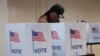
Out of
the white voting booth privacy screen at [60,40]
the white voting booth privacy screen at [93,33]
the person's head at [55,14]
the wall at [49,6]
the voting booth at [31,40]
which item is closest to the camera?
the voting booth at [31,40]

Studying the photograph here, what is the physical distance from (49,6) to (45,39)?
3375 millimetres

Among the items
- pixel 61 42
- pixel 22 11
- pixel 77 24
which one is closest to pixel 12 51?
pixel 61 42

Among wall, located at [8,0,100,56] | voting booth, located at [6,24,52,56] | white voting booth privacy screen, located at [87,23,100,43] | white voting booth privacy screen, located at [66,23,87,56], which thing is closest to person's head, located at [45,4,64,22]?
white voting booth privacy screen, located at [87,23,100,43]

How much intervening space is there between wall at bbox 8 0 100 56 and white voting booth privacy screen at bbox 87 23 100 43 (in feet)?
7.59

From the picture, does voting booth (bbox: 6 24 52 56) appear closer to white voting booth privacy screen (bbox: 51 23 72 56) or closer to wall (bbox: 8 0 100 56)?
white voting booth privacy screen (bbox: 51 23 72 56)

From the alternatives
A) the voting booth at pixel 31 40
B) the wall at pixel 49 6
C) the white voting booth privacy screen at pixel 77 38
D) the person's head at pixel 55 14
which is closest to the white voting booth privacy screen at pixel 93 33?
the person's head at pixel 55 14

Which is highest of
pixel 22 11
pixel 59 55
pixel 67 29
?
pixel 22 11

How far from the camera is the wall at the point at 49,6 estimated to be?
4.63m

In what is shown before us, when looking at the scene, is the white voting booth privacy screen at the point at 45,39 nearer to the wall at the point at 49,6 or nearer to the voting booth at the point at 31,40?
the voting booth at the point at 31,40

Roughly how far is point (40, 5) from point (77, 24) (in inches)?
123

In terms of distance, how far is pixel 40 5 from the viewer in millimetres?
4848

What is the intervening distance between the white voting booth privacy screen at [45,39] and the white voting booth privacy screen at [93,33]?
0.66 metres

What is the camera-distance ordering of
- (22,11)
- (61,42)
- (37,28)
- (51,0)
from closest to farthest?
(37,28)
(61,42)
(22,11)
(51,0)

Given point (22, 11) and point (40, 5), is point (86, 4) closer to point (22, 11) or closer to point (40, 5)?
point (40, 5)
